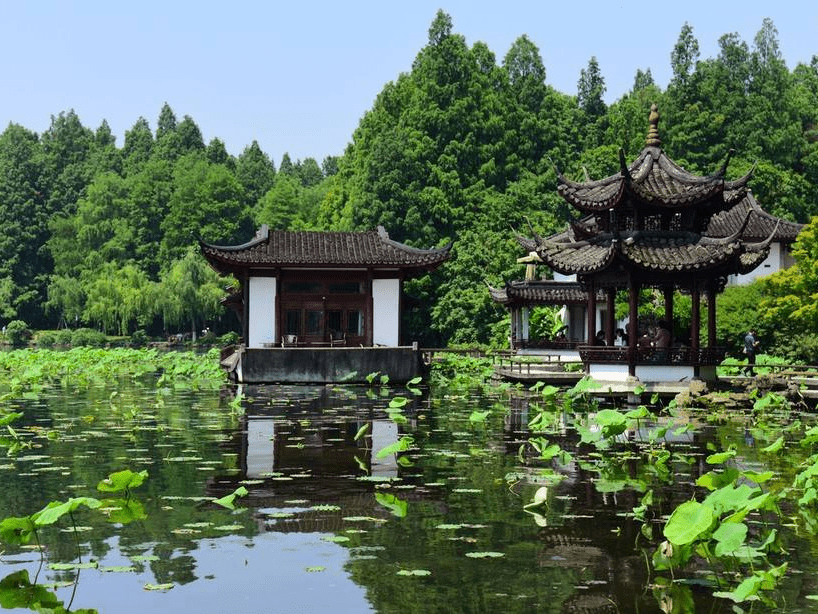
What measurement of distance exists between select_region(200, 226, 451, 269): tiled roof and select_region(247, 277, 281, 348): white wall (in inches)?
35.8

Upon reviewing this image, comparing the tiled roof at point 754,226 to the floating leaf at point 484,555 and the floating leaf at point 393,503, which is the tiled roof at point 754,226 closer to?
the floating leaf at point 393,503

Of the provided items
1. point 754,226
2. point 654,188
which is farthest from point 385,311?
point 754,226

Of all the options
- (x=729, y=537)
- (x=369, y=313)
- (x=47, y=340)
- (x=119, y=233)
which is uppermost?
(x=119, y=233)

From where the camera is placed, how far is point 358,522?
10266 millimetres

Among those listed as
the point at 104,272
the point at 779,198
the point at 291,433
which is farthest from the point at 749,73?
the point at 291,433

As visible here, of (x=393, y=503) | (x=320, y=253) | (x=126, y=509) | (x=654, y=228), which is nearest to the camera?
(x=126, y=509)

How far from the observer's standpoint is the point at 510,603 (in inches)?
296

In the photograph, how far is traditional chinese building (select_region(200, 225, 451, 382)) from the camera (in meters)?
36.8

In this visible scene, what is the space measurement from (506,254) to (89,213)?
148 feet

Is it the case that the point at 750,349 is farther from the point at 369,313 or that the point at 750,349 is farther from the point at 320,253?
the point at 320,253

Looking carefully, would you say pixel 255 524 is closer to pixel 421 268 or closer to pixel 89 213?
pixel 421 268

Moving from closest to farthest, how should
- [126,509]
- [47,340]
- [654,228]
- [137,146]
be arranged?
[126,509]
[654,228]
[47,340]
[137,146]

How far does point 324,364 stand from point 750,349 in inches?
520

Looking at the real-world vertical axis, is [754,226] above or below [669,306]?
above
